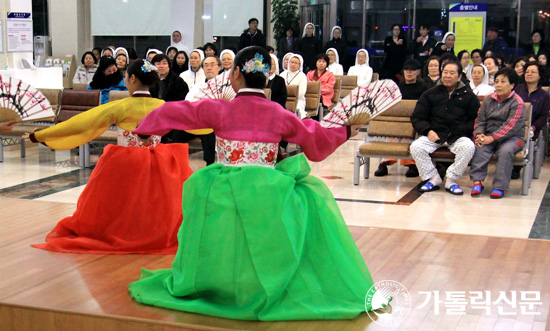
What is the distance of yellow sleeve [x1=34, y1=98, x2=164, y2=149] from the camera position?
4.25 meters

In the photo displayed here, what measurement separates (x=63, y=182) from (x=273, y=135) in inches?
163

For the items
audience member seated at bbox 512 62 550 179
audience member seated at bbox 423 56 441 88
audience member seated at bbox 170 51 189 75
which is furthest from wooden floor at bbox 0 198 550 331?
audience member seated at bbox 170 51 189 75

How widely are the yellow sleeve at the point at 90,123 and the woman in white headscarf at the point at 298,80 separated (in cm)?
511

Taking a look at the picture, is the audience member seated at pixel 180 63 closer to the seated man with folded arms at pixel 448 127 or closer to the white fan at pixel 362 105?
the seated man with folded arms at pixel 448 127

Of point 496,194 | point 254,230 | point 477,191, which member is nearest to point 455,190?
point 477,191

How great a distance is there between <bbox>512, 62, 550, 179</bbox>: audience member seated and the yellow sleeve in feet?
14.9

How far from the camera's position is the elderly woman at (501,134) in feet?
21.4

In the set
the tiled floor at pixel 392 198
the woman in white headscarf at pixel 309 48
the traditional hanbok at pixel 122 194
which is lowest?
the tiled floor at pixel 392 198

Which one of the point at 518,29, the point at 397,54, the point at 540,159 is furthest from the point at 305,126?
the point at 518,29

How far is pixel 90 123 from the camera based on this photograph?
4242 millimetres

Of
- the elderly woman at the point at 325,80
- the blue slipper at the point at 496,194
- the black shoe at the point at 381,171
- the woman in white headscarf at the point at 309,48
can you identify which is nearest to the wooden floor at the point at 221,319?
the blue slipper at the point at 496,194

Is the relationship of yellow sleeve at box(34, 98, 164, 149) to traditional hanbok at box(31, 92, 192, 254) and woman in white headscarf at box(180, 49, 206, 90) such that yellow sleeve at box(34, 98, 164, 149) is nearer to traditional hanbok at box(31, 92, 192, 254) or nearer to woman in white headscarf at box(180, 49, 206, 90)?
traditional hanbok at box(31, 92, 192, 254)

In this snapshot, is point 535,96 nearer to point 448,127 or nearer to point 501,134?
point 501,134

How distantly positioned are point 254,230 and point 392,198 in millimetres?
3427
